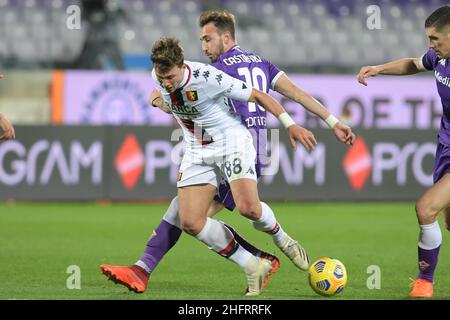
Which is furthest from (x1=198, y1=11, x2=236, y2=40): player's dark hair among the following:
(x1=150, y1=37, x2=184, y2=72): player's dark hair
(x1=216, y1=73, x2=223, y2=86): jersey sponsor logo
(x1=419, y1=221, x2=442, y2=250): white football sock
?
(x1=419, y1=221, x2=442, y2=250): white football sock

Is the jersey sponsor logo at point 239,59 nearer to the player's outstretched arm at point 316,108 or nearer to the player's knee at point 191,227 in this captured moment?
the player's outstretched arm at point 316,108

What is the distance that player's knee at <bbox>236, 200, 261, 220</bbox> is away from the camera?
6785 millimetres

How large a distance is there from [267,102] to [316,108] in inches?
14.7

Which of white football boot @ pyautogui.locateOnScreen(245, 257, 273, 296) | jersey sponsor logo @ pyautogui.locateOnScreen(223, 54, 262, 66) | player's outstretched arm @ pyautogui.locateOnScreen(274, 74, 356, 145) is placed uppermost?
jersey sponsor logo @ pyautogui.locateOnScreen(223, 54, 262, 66)

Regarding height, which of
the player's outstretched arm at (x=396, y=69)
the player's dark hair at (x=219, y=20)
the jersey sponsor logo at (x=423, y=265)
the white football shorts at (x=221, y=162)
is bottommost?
the jersey sponsor logo at (x=423, y=265)

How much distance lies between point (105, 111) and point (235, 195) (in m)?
9.41

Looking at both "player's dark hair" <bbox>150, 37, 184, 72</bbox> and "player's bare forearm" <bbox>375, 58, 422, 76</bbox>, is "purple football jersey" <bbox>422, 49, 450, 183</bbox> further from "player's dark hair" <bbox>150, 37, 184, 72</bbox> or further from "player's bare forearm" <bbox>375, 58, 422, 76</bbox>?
"player's dark hair" <bbox>150, 37, 184, 72</bbox>

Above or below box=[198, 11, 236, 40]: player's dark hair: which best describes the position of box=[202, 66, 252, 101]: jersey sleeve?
below

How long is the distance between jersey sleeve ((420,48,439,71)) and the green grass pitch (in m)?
1.64

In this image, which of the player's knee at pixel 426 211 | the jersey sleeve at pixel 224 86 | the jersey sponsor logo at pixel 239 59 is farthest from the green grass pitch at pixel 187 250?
the jersey sponsor logo at pixel 239 59

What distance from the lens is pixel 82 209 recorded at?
14367 millimetres

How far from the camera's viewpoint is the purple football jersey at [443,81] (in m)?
6.91

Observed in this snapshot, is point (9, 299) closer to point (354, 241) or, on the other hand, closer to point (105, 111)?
point (354, 241)

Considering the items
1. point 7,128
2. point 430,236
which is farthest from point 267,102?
point 7,128
